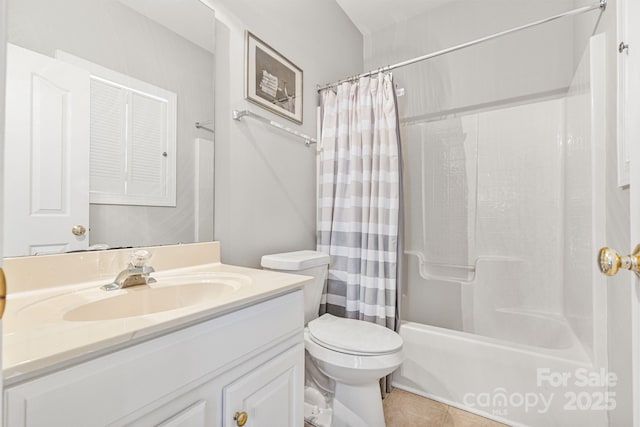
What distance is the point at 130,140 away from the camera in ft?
3.30

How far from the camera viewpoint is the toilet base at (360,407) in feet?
4.08

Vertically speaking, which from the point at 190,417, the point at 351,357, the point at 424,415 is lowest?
the point at 424,415

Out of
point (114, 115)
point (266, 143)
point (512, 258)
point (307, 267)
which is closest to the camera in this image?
point (114, 115)

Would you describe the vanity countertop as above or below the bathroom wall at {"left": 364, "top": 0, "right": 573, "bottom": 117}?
below

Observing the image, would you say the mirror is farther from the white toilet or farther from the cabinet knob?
the cabinet knob

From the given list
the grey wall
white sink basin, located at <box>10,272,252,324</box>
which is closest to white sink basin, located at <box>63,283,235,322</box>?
white sink basin, located at <box>10,272,252,324</box>

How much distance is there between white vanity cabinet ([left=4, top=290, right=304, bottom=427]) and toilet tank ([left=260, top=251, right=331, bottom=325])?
0.40m

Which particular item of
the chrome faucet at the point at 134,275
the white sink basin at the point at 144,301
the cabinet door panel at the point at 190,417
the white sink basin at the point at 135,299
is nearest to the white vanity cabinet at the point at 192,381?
the cabinet door panel at the point at 190,417

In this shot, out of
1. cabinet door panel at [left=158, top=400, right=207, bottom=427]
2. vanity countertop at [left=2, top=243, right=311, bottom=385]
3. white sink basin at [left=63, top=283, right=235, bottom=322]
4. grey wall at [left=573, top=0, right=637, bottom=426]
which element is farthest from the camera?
grey wall at [left=573, top=0, right=637, bottom=426]

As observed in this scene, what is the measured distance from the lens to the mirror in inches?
30.8

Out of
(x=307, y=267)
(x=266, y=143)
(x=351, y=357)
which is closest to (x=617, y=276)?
(x=351, y=357)

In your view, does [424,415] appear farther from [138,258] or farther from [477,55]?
[477,55]

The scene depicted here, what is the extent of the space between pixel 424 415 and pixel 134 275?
1515 millimetres

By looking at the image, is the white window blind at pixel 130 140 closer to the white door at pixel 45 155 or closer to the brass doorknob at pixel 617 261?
the white door at pixel 45 155
